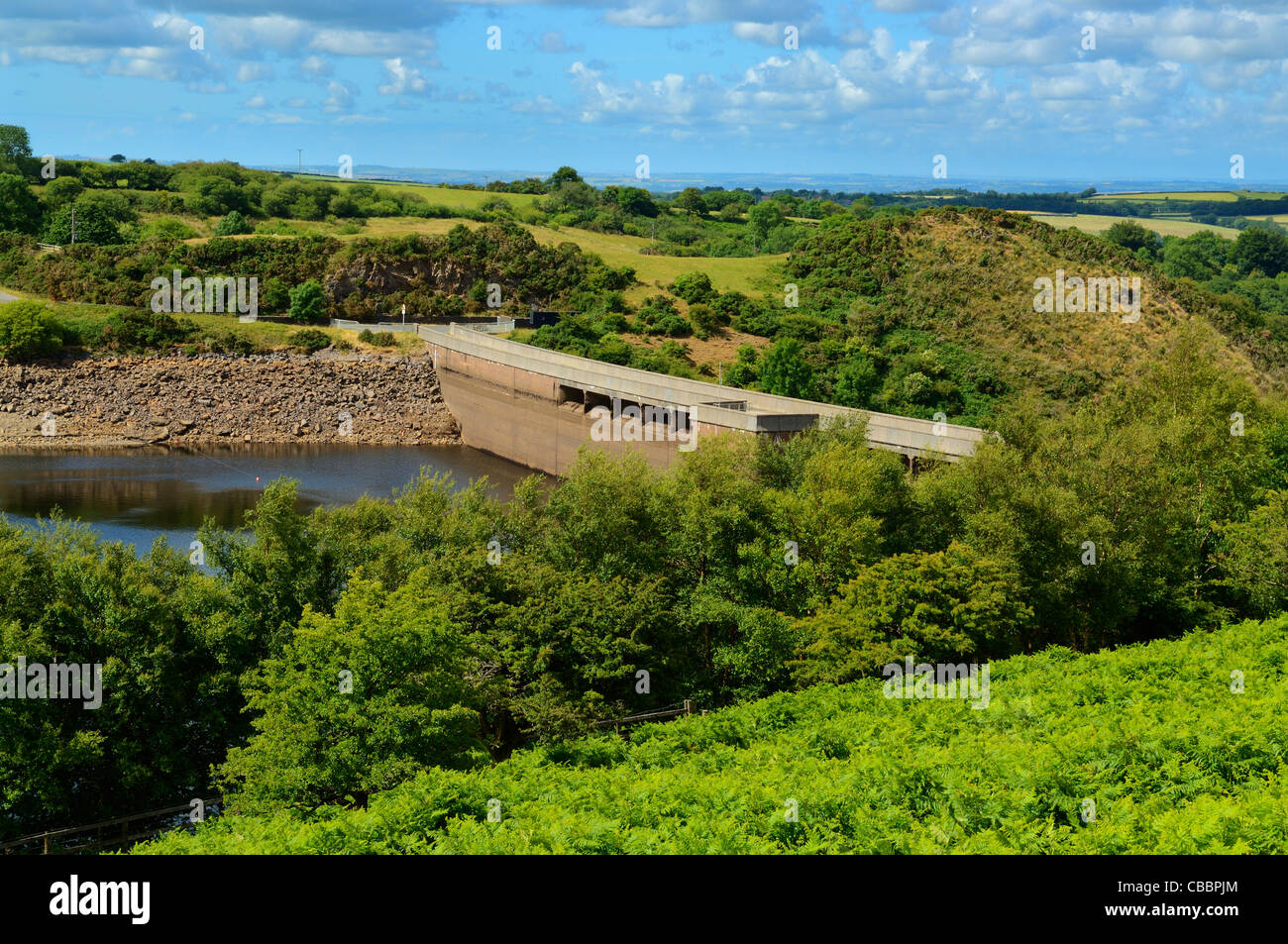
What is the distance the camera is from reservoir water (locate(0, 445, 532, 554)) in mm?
57281

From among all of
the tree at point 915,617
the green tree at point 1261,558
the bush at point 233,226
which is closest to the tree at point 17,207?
the bush at point 233,226

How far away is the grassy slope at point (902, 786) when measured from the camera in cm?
1461

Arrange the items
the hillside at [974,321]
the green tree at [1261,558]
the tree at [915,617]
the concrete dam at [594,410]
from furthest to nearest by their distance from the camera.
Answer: the hillside at [974,321], the concrete dam at [594,410], the green tree at [1261,558], the tree at [915,617]

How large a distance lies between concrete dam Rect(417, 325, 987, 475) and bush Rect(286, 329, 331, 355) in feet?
25.1

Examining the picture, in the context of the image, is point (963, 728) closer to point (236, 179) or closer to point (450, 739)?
point (450, 739)

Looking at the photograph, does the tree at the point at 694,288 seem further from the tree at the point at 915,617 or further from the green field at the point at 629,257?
the tree at the point at 915,617

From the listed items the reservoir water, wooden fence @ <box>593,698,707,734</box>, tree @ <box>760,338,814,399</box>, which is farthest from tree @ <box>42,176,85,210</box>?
wooden fence @ <box>593,698,707,734</box>

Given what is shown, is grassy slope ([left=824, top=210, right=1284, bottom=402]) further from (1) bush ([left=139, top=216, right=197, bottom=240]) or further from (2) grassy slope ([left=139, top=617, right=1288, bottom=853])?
(2) grassy slope ([left=139, top=617, right=1288, bottom=853])

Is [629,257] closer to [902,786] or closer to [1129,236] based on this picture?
[1129,236]

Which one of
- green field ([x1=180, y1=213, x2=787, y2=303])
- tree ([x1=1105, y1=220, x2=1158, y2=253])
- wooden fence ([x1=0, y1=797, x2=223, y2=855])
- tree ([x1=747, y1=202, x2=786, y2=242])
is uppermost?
tree ([x1=747, y1=202, x2=786, y2=242])

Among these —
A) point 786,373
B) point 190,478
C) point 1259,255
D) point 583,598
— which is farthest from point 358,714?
point 1259,255

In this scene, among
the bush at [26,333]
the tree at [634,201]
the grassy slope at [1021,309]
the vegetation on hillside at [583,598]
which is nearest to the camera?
the vegetation on hillside at [583,598]

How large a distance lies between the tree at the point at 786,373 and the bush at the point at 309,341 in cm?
3338

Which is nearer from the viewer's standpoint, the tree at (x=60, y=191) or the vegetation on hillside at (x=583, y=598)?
the vegetation on hillside at (x=583, y=598)
